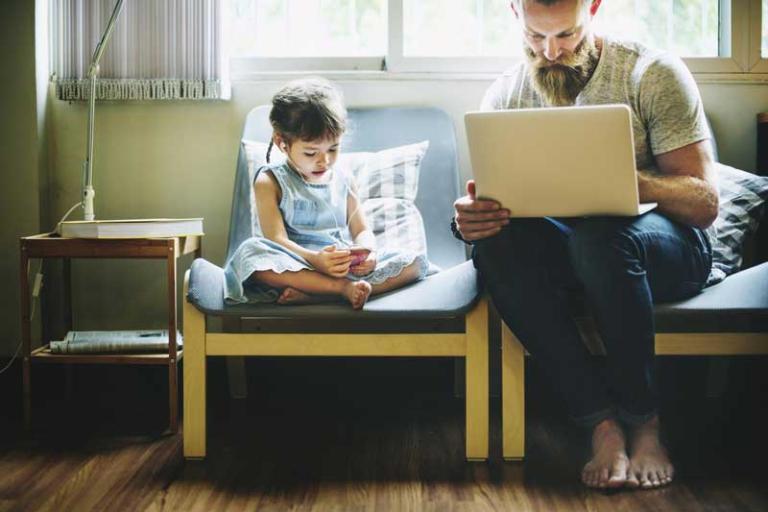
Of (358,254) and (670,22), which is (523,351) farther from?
(670,22)

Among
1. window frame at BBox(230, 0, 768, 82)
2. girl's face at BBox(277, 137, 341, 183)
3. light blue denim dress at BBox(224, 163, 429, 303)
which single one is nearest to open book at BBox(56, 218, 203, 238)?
light blue denim dress at BBox(224, 163, 429, 303)

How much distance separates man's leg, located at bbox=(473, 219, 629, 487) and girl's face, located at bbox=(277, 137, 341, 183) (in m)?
0.47

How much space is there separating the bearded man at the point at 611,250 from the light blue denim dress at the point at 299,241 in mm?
204

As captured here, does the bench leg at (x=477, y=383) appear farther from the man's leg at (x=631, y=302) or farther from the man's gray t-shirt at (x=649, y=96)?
the man's gray t-shirt at (x=649, y=96)

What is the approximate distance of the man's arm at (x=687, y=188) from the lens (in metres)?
1.54

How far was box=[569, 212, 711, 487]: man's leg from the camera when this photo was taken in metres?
1.44

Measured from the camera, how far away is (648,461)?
146cm

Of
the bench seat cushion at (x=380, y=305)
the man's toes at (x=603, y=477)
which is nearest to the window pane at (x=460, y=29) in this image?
the bench seat cushion at (x=380, y=305)

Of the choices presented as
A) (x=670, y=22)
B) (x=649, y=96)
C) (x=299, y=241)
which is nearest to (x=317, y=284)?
(x=299, y=241)

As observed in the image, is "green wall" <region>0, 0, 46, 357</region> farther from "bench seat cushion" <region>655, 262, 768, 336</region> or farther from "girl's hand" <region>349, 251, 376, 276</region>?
"bench seat cushion" <region>655, 262, 768, 336</region>

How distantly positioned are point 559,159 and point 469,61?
1073 mm

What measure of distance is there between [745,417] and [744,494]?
53 centimetres

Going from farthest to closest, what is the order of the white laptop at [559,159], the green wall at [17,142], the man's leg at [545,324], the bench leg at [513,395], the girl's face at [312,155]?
1. the green wall at [17,142]
2. the girl's face at [312,155]
3. the bench leg at [513,395]
4. the man's leg at [545,324]
5. the white laptop at [559,159]

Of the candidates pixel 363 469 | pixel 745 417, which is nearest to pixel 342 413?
pixel 363 469
